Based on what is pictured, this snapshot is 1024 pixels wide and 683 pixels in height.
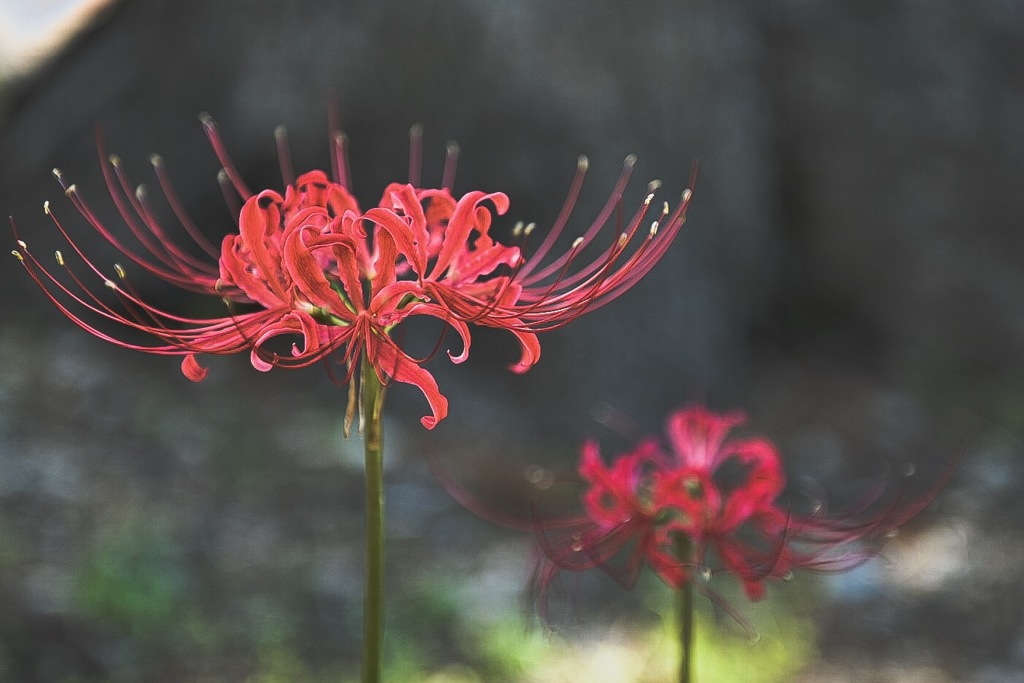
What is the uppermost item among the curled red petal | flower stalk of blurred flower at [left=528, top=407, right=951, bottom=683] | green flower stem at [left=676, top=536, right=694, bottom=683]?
the curled red petal

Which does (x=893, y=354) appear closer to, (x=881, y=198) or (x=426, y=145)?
(x=881, y=198)

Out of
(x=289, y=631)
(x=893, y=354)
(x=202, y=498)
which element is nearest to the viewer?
(x=289, y=631)

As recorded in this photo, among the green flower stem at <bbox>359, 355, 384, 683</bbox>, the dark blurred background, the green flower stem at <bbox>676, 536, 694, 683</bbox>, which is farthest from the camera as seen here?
the dark blurred background

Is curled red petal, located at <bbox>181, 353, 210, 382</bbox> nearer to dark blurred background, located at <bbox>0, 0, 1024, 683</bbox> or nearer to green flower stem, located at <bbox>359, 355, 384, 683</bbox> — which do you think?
green flower stem, located at <bbox>359, 355, 384, 683</bbox>

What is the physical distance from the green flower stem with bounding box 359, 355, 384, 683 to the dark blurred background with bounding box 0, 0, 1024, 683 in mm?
1767

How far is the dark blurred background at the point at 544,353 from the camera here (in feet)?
9.29

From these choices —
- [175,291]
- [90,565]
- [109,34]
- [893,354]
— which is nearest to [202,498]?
[90,565]

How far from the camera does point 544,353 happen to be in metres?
4.04

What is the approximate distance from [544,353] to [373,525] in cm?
319

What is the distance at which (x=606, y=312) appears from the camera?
4.08 m

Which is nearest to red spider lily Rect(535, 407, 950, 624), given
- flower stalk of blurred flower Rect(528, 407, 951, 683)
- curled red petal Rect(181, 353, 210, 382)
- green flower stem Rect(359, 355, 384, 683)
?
flower stalk of blurred flower Rect(528, 407, 951, 683)

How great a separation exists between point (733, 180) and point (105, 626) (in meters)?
3.29

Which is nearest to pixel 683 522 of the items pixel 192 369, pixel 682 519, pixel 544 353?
pixel 682 519

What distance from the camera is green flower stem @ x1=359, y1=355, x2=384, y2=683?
847mm
